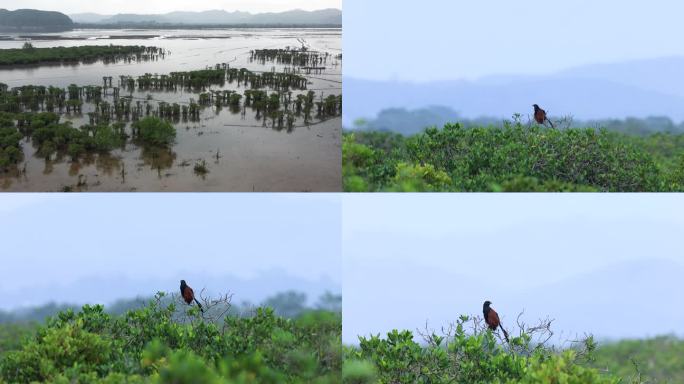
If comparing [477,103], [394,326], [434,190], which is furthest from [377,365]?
[477,103]

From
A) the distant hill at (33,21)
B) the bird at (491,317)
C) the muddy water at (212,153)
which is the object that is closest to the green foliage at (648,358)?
the bird at (491,317)

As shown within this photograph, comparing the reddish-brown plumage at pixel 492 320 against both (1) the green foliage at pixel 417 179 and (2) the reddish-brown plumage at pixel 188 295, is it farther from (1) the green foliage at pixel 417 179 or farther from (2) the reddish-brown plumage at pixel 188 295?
(2) the reddish-brown plumage at pixel 188 295

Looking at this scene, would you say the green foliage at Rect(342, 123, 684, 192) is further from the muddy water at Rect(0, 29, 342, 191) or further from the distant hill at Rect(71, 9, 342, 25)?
the distant hill at Rect(71, 9, 342, 25)

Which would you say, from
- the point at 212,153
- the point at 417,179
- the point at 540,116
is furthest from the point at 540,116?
the point at 212,153

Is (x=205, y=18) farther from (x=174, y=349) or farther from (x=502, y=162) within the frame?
(x=174, y=349)

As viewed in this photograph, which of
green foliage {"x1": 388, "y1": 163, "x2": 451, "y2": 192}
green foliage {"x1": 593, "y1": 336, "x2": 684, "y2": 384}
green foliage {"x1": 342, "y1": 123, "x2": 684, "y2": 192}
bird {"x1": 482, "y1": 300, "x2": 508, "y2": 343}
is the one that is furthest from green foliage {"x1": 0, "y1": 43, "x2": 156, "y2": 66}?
green foliage {"x1": 593, "y1": 336, "x2": 684, "y2": 384}

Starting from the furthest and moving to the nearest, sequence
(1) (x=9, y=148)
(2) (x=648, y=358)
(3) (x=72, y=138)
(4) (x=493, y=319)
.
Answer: (2) (x=648, y=358), (3) (x=72, y=138), (1) (x=9, y=148), (4) (x=493, y=319)
